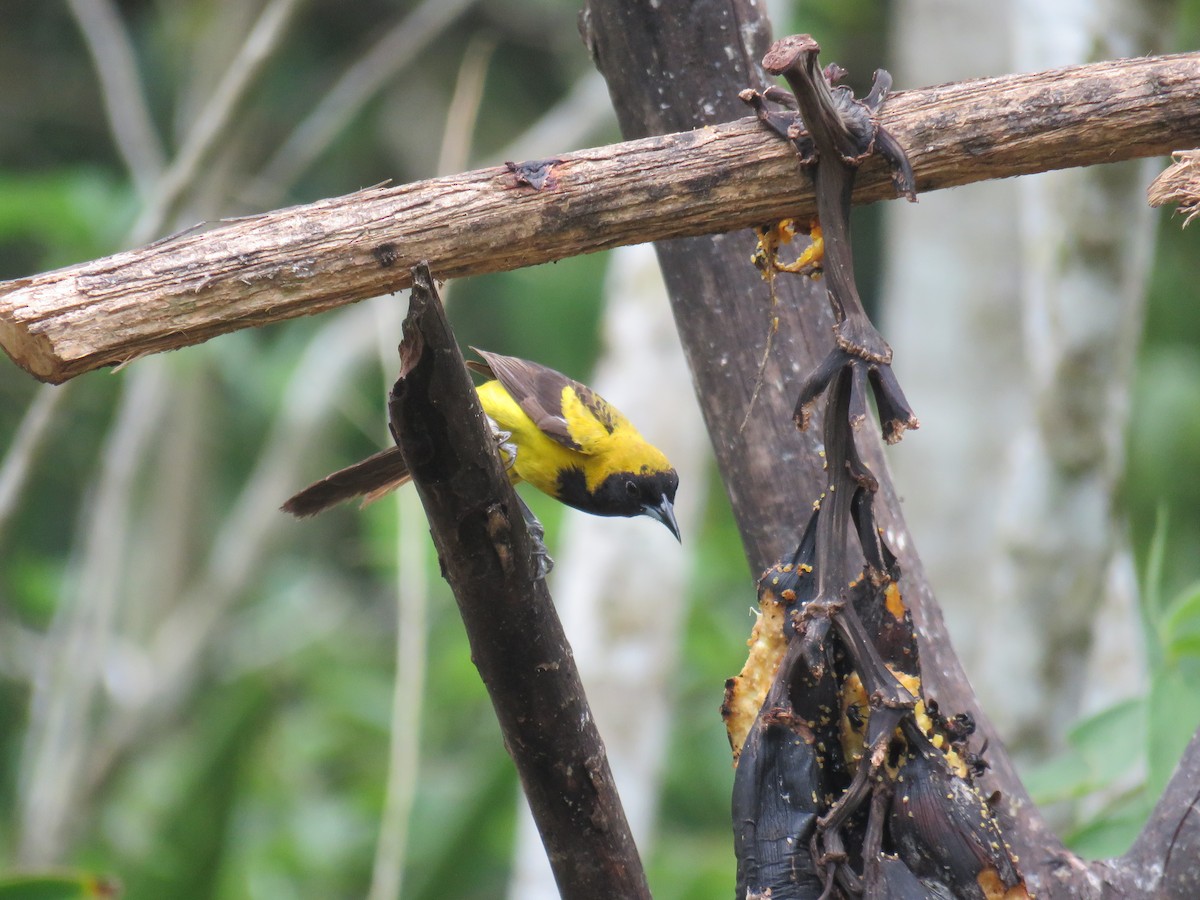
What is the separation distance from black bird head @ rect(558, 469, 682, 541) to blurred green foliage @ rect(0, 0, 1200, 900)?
3.08ft

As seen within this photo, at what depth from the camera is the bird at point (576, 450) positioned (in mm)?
3150

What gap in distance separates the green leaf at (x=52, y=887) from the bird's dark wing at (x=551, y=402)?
1.37 m

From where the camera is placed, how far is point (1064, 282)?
3770 millimetres

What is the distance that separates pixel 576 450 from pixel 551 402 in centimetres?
17

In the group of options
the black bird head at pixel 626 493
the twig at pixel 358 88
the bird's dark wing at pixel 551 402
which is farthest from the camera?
the twig at pixel 358 88

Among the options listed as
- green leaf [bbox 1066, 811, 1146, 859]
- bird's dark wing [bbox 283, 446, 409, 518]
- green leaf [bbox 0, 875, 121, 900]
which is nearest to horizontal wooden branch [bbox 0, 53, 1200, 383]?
bird's dark wing [bbox 283, 446, 409, 518]

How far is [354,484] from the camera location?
2607mm

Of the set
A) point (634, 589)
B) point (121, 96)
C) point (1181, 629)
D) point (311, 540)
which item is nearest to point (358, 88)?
point (121, 96)

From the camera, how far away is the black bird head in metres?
3.27

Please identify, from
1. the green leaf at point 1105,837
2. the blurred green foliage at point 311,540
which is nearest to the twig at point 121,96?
the blurred green foliage at point 311,540

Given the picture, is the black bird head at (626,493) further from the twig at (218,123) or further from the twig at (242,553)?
the twig at (242,553)

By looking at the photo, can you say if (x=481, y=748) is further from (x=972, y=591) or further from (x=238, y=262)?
(x=238, y=262)

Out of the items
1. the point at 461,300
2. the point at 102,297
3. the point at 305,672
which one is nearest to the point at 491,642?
the point at 102,297

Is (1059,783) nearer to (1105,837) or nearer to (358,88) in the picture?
(1105,837)
